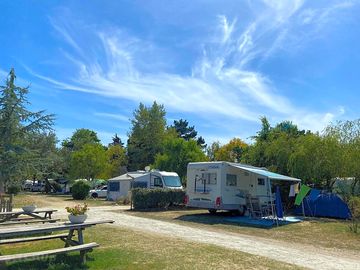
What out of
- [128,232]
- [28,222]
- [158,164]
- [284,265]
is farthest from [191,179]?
[158,164]

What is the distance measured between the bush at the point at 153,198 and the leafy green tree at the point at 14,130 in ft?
21.8

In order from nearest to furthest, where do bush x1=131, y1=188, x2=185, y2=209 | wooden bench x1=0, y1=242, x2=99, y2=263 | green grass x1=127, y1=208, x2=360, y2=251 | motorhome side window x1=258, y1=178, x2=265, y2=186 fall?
wooden bench x1=0, y1=242, x2=99, y2=263, green grass x1=127, y1=208, x2=360, y2=251, motorhome side window x1=258, y1=178, x2=265, y2=186, bush x1=131, y1=188, x2=185, y2=209

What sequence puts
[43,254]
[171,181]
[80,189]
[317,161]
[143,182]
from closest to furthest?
[43,254]
[317,161]
[171,181]
[143,182]
[80,189]

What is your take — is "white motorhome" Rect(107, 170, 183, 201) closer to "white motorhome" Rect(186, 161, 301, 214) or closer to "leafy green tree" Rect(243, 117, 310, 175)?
"leafy green tree" Rect(243, 117, 310, 175)

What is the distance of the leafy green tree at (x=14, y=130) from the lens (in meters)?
16.1

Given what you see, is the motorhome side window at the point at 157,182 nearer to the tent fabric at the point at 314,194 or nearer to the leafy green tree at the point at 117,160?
the tent fabric at the point at 314,194

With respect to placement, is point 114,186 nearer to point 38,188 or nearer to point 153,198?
point 153,198

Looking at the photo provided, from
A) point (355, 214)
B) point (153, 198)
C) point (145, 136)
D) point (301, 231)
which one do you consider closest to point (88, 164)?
point (145, 136)

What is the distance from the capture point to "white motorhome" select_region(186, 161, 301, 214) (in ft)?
59.7

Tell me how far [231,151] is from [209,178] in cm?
3509

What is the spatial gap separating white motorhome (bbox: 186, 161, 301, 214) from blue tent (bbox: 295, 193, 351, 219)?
2.07 metres

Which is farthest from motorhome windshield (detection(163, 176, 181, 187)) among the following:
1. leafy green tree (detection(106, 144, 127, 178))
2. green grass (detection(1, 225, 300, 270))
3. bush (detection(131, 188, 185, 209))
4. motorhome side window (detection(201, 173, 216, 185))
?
leafy green tree (detection(106, 144, 127, 178))

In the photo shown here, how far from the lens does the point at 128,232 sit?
11.9 meters

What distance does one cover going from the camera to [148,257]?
318 inches
